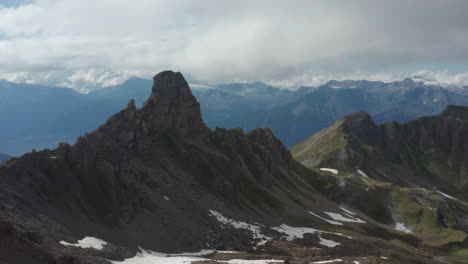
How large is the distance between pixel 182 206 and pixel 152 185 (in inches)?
424

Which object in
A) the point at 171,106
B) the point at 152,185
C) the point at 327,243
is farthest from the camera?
the point at 171,106

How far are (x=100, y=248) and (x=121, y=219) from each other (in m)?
19.2

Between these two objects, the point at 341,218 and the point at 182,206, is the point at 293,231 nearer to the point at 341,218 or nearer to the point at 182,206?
the point at 182,206

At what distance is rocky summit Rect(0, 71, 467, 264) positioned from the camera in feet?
242

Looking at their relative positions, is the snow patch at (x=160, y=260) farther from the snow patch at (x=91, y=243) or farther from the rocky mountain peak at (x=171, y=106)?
the rocky mountain peak at (x=171, y=106)

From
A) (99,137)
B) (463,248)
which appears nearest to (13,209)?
(99,137)

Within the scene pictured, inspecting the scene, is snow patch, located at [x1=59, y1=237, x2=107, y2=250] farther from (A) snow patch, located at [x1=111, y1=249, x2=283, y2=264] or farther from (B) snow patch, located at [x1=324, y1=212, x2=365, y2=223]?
(B) snow patch, located at [x1=324, y1=212, x2=365, y2=223]

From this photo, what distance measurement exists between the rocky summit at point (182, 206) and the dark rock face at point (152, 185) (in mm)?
380

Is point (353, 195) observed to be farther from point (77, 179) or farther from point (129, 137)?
point (77, 179)

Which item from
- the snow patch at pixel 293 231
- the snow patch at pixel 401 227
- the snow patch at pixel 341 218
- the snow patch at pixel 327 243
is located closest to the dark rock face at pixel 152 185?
the snow patch at pixel 293 231

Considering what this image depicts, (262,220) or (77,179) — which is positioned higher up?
(77,179)

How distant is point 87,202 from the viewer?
89062 mm

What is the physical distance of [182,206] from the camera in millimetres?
107500

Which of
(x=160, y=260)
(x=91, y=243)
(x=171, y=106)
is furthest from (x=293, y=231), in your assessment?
(x=91, y=243)
